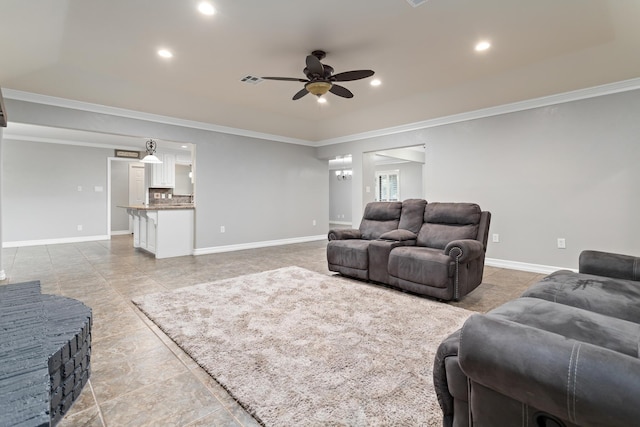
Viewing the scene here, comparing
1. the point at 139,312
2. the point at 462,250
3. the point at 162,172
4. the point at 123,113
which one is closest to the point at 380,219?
the point at 462,250

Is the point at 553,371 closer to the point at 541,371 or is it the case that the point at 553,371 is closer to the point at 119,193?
the point at 541,371

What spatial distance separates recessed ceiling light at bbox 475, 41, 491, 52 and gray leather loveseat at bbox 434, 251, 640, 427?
9.32 ft

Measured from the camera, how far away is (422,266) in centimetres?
307

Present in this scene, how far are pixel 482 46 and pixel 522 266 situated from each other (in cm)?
312

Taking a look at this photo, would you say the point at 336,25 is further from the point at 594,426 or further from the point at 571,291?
the point at 594,426

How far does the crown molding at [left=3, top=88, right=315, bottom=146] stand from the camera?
4.09m

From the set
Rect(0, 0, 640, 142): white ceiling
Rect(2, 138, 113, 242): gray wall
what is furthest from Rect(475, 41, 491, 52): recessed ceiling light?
Rect(2, 138, 113, 242): gray wall

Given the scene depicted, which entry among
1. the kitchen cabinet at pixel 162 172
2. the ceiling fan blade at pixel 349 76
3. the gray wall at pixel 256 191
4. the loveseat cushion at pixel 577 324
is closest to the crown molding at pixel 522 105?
the gray wall at pixel 256 191

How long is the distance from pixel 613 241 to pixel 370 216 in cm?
301

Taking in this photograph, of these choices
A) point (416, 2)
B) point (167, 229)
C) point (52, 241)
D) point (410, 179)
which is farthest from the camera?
point (410, 179)

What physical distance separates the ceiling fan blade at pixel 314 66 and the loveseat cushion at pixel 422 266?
6.73 ft

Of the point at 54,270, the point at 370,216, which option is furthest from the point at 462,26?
the point at 54,270

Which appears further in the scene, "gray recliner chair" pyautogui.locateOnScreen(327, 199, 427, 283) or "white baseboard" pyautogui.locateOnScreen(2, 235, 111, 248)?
"white baseboard" pyautogui.locateOnScreen(2, 235, 111, 248)

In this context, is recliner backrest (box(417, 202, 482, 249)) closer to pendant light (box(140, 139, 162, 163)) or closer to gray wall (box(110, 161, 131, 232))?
pendant light (box(140, 139, 162, 163))
